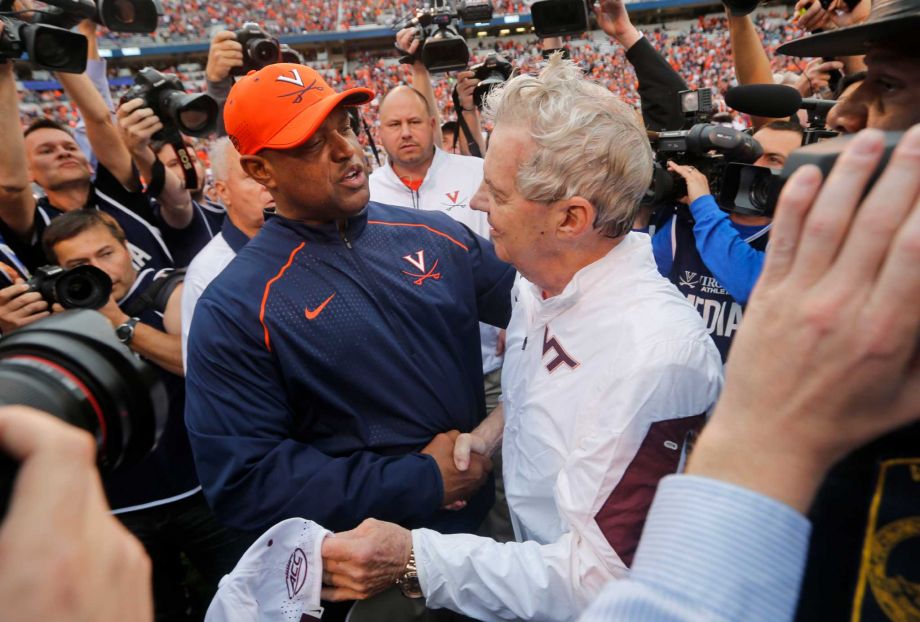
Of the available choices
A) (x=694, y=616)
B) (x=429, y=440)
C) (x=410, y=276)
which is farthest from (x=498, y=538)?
(x=694, y=616)

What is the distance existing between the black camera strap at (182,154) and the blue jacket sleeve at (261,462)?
2086mm

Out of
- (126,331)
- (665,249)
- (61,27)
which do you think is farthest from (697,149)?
(61,27)

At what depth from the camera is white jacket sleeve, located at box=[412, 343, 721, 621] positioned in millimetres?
1201

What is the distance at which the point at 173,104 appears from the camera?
3.04 m

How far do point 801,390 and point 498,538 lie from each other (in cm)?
191

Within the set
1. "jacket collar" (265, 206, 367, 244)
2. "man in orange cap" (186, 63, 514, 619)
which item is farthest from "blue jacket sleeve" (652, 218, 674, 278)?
"jacket collar" (265, 206, 367, 244)

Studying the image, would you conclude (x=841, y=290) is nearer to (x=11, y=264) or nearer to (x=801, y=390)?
(x=801, y=390)

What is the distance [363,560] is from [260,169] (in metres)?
1.22

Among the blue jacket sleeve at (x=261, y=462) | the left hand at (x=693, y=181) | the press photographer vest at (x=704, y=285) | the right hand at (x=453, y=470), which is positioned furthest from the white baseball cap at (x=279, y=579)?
the left hand at (x=693, y=181)

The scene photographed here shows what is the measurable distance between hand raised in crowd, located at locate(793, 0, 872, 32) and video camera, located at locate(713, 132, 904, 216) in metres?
1.71

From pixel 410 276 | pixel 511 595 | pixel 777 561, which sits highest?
pixel 777 561

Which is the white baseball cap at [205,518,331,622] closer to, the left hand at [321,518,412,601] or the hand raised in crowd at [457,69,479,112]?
the left hand at [321,518,412,601]

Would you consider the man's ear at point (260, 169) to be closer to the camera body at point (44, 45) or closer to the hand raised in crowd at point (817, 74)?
the camera body at point (44, 45)

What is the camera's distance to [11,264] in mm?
2629
